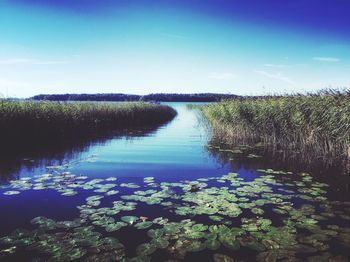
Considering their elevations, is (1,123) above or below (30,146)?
above

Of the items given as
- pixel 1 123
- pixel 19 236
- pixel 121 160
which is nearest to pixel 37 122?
pixel 1 123

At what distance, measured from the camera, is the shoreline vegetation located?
1355cm

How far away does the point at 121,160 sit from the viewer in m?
14.2

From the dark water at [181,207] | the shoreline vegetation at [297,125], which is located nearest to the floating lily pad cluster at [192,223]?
the dark water at [181,207]

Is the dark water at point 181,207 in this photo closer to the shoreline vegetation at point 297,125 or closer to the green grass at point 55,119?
the shoreline vegetation at point 297,125

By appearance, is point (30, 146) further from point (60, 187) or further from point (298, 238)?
point (298, 238)

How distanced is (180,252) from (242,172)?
23.5 feet

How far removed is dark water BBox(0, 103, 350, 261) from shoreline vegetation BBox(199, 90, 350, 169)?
1.91 metres

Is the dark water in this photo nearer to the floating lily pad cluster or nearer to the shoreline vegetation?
the floating lily pad cluster

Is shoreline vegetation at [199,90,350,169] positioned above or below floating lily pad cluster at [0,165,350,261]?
above

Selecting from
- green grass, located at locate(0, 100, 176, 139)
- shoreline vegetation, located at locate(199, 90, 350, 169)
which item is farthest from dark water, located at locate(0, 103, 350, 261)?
green grass, located at locate(0, 100, 176, 139)

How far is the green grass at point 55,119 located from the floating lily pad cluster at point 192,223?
6.81m

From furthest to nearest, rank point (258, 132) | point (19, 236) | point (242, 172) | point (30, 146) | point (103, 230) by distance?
1. point (258, 132)
2. point (30, 146)
3. point (242, 172)
4. point (103, 230)
5. point (19, 236)

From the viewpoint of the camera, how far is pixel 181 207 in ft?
24.3
